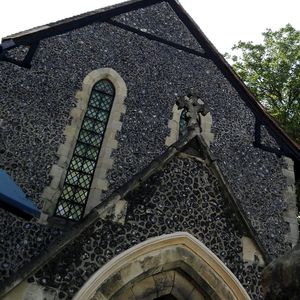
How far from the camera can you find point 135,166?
271 inches

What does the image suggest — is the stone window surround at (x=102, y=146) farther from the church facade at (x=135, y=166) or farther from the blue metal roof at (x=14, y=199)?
the blue metal roof at (x=14, y=199)

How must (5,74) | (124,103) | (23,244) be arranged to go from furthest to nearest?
(124,103), (5,74), (23,244)

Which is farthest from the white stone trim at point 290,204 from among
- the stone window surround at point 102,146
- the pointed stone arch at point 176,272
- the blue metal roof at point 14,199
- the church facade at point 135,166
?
the blue metal roof at point 14,199

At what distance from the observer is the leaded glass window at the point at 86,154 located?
21.0 feet

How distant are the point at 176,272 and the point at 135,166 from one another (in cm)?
235

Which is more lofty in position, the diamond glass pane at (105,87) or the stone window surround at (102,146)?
the diamond glass pane at (105,87)

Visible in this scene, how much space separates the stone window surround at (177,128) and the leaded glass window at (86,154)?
3.93 ft

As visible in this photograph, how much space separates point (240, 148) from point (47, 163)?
3696 millimetres

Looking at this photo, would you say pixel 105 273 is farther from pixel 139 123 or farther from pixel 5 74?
pixel 5 74

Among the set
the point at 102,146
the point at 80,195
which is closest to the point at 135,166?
the point at 102,146

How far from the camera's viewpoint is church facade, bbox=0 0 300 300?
15.3 ft

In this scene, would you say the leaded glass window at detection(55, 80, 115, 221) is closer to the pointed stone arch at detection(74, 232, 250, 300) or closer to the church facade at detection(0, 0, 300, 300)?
the church facade at detection(0, 0, 300, 300)

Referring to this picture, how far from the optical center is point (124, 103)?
24.7 ft

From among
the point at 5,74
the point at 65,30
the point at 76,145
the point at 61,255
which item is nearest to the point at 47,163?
the point at 76,145
